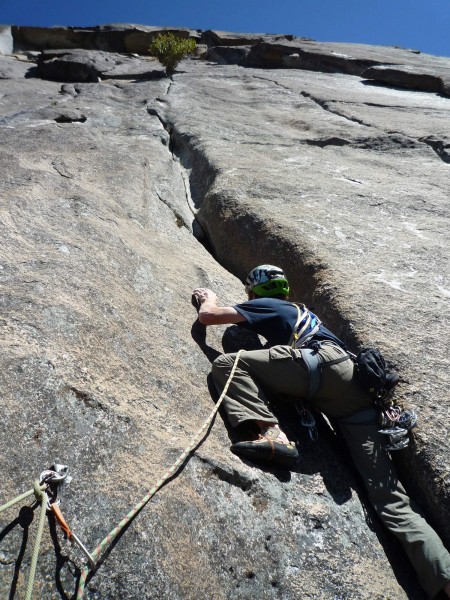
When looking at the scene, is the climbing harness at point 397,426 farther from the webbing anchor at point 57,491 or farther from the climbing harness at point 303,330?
the webbing anchor at point 57,491

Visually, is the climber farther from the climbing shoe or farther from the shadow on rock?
the shadow on rock

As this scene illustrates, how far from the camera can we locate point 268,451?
353 centimetres

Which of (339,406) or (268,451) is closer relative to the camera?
(268,451)

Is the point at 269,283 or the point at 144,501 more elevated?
the point at 269,283

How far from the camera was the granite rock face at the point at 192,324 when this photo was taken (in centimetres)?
290

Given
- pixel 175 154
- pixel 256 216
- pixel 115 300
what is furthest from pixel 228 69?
pixel 115 300

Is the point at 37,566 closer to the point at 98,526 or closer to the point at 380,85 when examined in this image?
the point at 98,526

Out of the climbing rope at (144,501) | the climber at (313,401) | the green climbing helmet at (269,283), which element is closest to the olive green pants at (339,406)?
the climber at (313,401)

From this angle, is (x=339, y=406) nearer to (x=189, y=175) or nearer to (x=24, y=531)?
(x=24, y=531)

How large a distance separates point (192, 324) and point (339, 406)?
1.58 m

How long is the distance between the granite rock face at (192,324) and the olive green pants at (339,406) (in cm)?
15

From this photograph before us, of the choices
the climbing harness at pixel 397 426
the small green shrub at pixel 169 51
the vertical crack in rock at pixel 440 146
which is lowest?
the climbing harness at pixel 397 426

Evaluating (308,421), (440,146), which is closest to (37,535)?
(308,421)

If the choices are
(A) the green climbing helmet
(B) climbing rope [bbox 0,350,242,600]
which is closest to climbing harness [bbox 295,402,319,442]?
(A) the green climbing helmet
